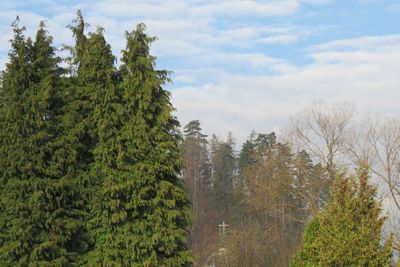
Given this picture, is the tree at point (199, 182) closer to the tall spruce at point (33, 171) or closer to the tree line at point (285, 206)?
the tree line at point (285, 206)

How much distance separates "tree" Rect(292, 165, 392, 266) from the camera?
13.7 m

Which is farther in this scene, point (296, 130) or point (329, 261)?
point (296, 130)

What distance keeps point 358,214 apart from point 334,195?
708 mm

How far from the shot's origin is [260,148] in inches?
2319

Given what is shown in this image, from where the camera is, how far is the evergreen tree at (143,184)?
17453mm

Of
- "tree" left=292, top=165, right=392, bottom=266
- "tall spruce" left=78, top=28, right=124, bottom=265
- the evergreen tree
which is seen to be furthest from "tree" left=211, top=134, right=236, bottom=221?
"tree" left=292, top=165, right=392, bottom=266

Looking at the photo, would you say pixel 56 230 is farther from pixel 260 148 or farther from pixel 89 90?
pixel 260 148

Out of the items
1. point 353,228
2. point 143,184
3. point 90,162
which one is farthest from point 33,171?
point 353,228

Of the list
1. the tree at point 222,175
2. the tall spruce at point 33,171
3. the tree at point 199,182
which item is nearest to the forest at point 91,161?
the tall spruce at point 33,171

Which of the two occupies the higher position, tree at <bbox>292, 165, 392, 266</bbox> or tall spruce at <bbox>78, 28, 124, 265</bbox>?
tall spruce at <bbox>78, 28, 124, 265</bbox>

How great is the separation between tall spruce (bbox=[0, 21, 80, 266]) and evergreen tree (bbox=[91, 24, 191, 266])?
3.71 ft

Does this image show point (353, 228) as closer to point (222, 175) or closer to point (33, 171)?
point (33, 171)

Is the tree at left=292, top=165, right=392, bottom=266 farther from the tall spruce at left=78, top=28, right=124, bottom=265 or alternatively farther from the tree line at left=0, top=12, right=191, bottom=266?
the tall spruce at left=78, top=28, right=124, bottom=265

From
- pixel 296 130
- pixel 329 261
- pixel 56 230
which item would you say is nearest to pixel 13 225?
pixel 56 230
